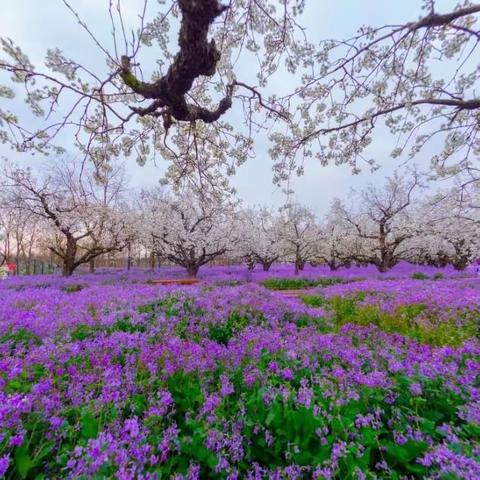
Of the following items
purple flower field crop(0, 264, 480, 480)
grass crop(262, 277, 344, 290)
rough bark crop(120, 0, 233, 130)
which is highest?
rough bark crop(120, 0, 233, 130)

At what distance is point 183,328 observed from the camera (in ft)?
12.1

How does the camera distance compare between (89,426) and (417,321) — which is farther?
(417,321)

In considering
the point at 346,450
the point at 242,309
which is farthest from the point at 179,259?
the point at 346,450

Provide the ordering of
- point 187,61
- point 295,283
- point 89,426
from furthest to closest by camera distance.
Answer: point 295,283 → point 187,61 → point 89,426

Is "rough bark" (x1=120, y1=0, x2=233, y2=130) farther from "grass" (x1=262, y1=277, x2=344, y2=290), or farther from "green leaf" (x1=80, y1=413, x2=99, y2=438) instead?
"grass" (x1=262, y1=277, x2=344, y2=290)

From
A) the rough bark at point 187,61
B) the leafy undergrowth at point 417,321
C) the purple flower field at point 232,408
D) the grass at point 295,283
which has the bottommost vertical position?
the grass at point 295,283

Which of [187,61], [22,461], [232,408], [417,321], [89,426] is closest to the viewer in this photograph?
[22,461]

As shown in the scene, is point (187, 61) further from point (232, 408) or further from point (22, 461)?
point (22, 461)

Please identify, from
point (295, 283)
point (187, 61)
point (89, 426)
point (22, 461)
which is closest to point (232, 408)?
point (89, 426)

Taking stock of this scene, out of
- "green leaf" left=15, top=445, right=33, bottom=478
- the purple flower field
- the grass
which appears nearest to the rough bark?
the purple flower field

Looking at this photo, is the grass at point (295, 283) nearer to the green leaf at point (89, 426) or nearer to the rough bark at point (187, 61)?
the rough bark at point (187, 61)

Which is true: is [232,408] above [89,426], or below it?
below

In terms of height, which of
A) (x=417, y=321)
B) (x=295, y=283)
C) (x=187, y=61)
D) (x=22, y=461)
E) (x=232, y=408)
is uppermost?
(x=187, y=61)

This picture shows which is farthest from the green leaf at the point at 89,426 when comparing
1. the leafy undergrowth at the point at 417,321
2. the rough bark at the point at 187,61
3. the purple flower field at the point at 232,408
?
the leafy undergrowth at the point at 417,321
